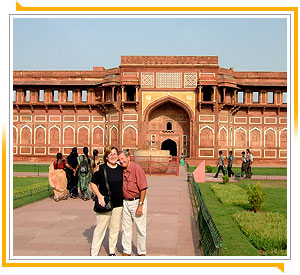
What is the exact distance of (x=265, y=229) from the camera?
6.16 meters

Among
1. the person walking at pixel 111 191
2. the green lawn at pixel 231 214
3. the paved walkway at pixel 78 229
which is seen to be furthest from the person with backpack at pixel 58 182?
the person walking at pixel 111 191

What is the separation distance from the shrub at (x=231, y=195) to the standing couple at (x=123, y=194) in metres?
5.01

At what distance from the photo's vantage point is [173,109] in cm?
Answer: 2608

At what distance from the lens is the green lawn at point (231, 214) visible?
5171mm

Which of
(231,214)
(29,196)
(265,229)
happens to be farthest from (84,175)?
(265,229)

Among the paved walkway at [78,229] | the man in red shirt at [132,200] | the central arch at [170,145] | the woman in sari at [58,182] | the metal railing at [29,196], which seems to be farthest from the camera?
the central arch at [170,145]

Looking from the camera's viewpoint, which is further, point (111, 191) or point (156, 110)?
point (156, 110)

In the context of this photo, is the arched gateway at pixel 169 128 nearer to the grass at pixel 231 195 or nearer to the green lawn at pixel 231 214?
the green lawn at pixel 231 214

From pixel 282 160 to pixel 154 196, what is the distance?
A: 18.6 m

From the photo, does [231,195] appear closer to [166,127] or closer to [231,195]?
[231,195]

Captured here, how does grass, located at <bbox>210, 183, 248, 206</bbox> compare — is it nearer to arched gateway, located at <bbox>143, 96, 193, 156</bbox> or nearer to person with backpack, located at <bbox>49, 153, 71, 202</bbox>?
person with backpack, located at <bbox>49, 153, 71, 202</bbox>

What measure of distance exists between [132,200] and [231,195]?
242 inches

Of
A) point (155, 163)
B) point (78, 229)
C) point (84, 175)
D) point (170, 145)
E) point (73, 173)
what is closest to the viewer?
point (78, 229)
